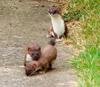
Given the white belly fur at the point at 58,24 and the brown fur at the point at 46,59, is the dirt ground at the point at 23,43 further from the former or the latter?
the white belly fur at the point at 58,24

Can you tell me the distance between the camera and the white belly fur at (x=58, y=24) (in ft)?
37.4

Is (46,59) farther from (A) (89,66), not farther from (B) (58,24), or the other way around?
(B) (58,24)

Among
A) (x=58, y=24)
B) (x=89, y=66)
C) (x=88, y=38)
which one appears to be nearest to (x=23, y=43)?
(x=58, y=24)

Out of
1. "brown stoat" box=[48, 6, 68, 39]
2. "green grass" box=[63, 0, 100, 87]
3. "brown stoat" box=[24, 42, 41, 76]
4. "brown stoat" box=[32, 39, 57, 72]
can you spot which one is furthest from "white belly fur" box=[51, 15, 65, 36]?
"brown stoat" box=[24, 42, 41, 76]

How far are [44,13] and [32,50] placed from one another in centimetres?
551

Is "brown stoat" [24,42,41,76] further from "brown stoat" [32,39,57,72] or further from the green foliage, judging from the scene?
the green foliage

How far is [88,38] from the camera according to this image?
33.9 feet

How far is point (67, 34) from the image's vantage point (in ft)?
37.1

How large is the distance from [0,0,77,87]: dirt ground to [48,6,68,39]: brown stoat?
20 cm

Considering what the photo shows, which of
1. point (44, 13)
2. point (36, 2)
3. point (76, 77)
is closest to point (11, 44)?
point (76, 77)

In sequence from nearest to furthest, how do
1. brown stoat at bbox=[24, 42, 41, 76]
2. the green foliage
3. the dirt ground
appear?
the green foliage < the dirt ground < brown stoat at bbox=[24, 42, 41, 76]

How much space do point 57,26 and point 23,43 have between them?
1150 millimetres

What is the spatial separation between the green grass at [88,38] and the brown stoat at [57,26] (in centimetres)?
41

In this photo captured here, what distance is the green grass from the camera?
8.02m
